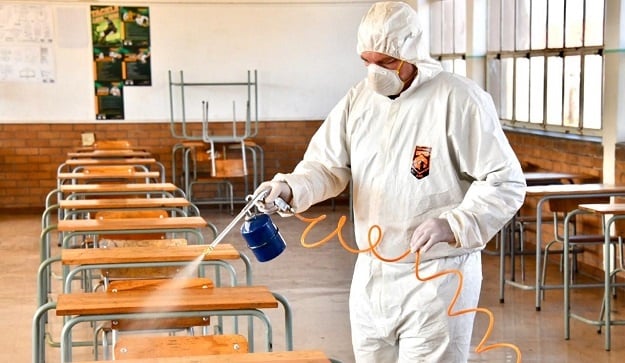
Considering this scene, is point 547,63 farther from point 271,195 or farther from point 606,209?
point 271,195

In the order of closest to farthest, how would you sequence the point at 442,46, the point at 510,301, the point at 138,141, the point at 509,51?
the point at 510,301
the point at 509,51
the point at 442,46
the point at 138,141

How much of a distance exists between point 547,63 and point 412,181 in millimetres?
5251

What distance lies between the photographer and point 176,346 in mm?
2768

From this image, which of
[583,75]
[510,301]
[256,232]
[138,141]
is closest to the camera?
[256,232]

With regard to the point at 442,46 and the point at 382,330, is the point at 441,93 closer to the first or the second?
the point at 382,330

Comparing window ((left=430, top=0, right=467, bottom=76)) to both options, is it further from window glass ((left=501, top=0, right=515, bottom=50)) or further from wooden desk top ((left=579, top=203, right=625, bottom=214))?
wooden desk top ((left=579, top=203, right=625, bottom=214))

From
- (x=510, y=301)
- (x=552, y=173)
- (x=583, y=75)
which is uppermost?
(x=583, y=75)

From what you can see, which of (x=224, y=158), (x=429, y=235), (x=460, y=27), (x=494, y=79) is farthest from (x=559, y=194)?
(x=224, y=158)

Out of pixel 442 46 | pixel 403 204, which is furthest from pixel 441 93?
pixel 442 46

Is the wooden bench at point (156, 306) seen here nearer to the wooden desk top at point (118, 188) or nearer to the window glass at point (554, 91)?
the wooden desk top at point (118, 188)

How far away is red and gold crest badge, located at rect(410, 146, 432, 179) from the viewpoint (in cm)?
262

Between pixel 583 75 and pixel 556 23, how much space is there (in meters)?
0.55

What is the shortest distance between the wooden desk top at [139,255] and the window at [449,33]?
5.67 m

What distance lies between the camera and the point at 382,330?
2.67m
